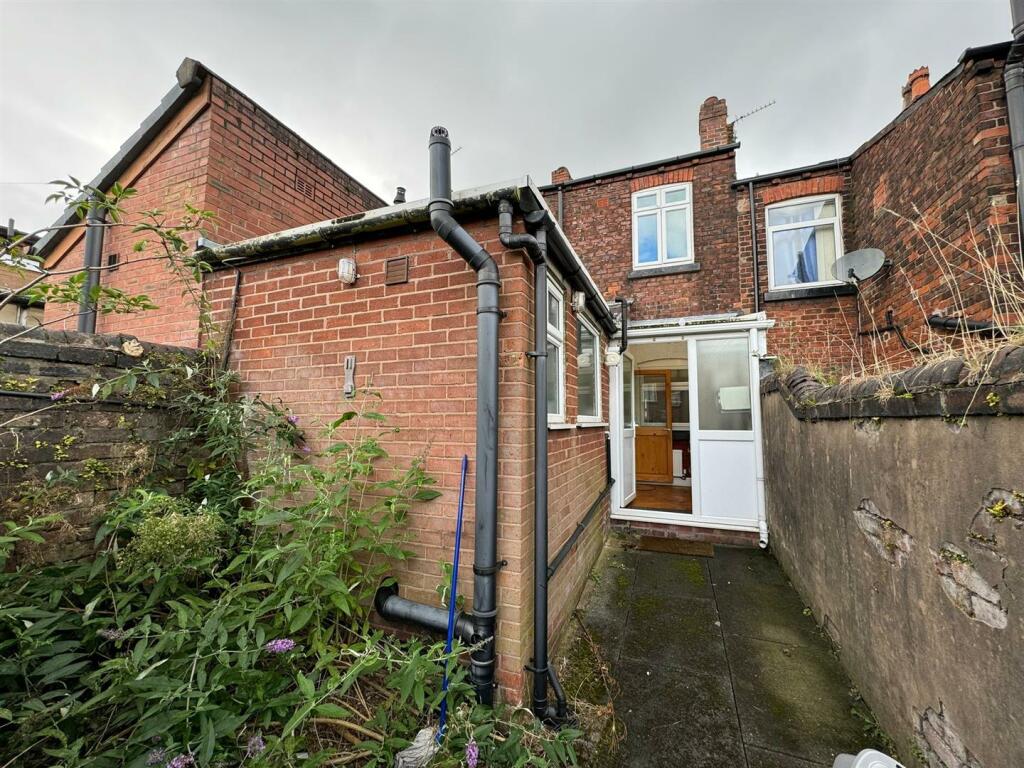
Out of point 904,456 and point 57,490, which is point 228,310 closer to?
point 57,490

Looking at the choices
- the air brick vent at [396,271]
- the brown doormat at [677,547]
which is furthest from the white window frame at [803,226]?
the air brick vent at [396,271]

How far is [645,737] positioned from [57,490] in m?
3.63

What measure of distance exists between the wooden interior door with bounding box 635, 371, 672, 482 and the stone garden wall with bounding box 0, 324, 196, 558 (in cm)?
816

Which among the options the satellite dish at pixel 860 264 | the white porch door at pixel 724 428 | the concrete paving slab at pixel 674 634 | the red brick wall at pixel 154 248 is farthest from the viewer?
the white porch door at pixel 724 428

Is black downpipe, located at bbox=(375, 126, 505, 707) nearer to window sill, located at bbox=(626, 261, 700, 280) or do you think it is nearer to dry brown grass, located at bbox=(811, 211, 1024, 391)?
dry brown grass, located at bbox=(811, 211, 1024, 391)

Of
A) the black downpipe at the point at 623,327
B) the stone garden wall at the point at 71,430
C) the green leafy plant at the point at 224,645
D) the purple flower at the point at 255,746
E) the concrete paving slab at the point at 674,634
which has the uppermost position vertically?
the black downpipe at the point at 623,327

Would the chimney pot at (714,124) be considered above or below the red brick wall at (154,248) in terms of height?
above

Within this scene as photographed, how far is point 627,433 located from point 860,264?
3898mm

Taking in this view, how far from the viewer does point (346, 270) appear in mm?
2646

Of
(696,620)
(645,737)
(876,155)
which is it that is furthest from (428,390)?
(876,155)

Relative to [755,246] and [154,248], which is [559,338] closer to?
[154,248]

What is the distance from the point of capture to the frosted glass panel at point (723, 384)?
545 centimetres

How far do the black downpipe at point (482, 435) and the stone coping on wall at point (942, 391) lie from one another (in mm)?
2058

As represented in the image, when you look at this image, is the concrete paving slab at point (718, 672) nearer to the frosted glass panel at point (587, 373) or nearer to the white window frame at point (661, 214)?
the frosted glass panel at point (587, 373)
